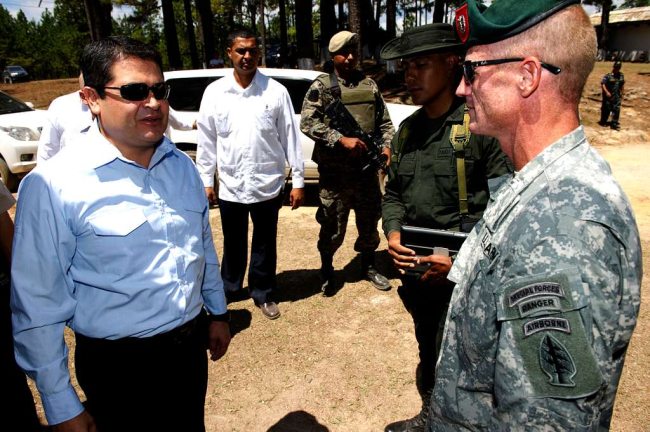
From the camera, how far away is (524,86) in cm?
112

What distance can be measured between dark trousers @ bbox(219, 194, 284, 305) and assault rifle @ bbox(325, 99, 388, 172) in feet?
2.55

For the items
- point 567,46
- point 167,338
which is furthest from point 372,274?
point 567,46

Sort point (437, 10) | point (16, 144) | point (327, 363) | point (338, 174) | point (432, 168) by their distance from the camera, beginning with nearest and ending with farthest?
point (432, 168) → point (327, 363) → point (338, 174) → point (16, 144) → point (437, 10)

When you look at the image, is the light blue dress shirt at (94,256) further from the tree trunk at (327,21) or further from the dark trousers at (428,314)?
the tree trunk at (327,21)

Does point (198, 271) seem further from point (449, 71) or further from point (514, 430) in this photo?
point (449, 71)

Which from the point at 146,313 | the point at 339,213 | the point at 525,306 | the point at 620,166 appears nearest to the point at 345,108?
the point at 339,213

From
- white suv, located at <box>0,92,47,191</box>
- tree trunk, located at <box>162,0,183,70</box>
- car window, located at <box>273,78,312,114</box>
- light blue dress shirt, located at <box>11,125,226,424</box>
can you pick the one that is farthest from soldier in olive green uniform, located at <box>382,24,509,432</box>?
tree trunk, located at <box>162,0,183,70</box>

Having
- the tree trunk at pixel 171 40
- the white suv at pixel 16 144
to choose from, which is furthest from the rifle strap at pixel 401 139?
the tree trunk at pixel 171 40

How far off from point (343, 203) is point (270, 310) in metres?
1.13

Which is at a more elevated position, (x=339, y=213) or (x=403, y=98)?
(x=403, y=98)

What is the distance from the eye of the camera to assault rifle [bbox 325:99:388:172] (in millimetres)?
3676

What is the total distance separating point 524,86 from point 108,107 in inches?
53.0

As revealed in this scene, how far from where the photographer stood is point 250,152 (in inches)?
135

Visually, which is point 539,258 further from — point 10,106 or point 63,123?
point 10,106
